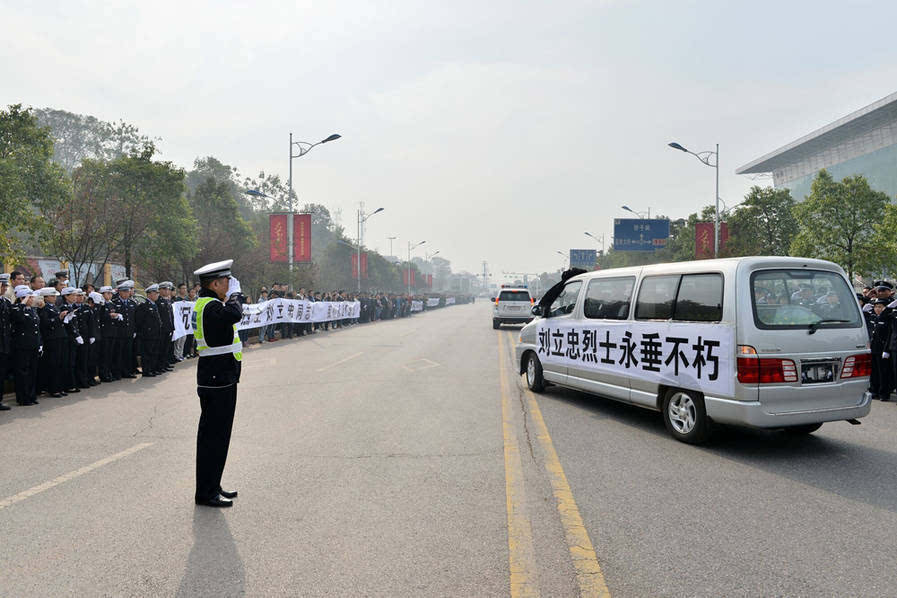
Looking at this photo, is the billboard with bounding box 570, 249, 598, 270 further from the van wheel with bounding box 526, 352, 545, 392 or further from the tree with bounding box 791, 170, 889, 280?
the van wheel with bounding box 526, 352, 545, 392

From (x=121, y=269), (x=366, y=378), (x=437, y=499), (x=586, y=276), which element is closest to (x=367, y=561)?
(x=437, y=499)

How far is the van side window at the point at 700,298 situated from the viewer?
618 centimetres

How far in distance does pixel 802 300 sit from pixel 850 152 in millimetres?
61885

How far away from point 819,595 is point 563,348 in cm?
575

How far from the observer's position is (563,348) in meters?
8.87

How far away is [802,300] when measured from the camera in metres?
6.18

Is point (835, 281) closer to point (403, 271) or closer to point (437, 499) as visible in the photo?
point (437, 499)

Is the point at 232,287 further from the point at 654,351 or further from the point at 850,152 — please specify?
the point at 850,152

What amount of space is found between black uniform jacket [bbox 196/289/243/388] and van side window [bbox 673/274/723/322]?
4.57 metres

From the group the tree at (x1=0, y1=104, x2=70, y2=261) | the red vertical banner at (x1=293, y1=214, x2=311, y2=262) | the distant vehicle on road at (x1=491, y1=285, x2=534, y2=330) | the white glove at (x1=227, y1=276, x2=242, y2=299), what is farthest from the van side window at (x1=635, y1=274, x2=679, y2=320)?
the red vertical banner at (x1=293, y1=214, x2=311, y2=262)

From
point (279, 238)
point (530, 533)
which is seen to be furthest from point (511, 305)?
point (530, 533)

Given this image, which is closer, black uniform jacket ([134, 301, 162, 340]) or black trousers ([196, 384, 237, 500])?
black trousers ([196, 384, 237, 500])

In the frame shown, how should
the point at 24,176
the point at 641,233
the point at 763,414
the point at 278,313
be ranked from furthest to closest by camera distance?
1. the point at 641,233
2. the point at 278,313
3. the point at 24,176
4. the point at 763,414

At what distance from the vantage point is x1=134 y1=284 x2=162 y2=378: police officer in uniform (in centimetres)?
1202
